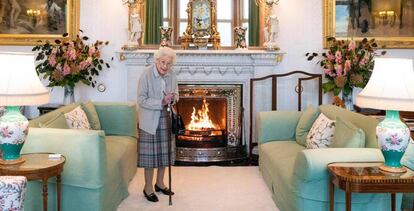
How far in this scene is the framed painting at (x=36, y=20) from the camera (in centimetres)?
634

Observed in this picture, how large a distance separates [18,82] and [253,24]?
4.04 m

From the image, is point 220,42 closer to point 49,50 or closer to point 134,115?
point 134,115

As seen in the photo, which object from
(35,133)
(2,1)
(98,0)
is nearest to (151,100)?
(35,133)

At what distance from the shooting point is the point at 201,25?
6.39 m

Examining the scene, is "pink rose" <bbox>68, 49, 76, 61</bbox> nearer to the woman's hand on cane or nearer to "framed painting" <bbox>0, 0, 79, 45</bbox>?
"framed painting" <bbox>0, 0, 79, 45</bbox>

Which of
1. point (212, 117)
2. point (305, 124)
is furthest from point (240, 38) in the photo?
point (305, 124)

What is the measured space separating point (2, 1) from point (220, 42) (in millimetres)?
2984

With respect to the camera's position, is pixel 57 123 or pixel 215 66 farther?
pixel 215 66

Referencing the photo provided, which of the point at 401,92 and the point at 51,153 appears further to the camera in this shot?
the point at 51,153

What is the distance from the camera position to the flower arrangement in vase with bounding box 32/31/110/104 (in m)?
5.79

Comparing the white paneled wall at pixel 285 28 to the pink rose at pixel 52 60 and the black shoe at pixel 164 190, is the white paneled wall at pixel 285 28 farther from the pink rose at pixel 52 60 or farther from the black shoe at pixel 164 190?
the black shoe at pixel 164 190

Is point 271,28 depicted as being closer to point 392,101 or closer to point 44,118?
point 44,118

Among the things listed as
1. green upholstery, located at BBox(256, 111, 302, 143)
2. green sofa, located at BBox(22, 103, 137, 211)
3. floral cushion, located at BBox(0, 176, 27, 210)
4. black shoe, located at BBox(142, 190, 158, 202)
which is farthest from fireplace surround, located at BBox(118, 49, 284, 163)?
floral cushion, located at BBox(0, 176, 27, 210)

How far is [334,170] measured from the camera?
297cm
